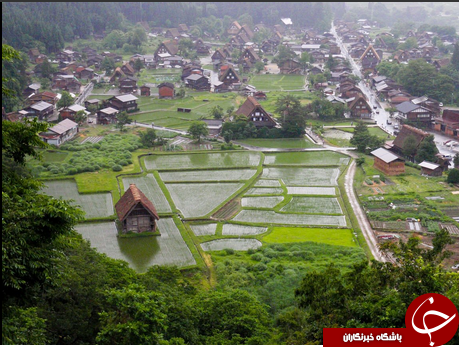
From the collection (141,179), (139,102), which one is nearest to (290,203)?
(141,179)

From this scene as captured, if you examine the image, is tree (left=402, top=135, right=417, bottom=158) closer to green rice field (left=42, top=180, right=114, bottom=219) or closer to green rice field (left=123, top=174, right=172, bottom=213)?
green rice field (left=123, top=174, right=172, bottom=213)

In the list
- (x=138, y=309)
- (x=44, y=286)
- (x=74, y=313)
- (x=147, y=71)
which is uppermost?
(x=44, y=286)

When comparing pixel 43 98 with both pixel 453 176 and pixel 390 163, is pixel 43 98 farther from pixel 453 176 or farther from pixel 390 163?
pixel 453 176

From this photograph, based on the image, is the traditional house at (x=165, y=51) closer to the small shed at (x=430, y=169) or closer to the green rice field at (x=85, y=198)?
the green rice field at (x=85, y=198)

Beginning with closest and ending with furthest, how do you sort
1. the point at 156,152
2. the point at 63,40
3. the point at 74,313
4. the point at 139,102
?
1. the point at 74,313
2. the point at 156,152
3. the point at 139,102
4. the point at 63,40

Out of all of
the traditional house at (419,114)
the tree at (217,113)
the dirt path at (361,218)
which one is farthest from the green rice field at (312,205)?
the traditional house at (419,114)

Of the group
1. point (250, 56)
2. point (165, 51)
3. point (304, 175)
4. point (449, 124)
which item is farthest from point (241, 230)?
point (165, 51)

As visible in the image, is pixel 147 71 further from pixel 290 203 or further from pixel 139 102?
pixel 290 203
